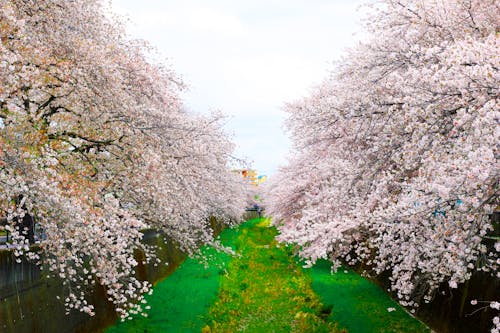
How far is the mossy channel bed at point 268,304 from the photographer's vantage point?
1402 centimetres

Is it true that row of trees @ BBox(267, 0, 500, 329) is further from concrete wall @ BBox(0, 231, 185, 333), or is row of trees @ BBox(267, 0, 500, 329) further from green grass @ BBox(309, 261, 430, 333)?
concrete wall @ BBox(0, 231, 185, 333)

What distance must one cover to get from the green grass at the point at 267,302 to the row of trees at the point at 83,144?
317 centimetres

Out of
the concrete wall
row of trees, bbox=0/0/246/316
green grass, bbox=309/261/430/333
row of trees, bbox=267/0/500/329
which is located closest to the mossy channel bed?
green grass, bbox=309/261/430/333

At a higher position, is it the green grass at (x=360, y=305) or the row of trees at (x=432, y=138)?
the row of trees at (x=432, y=138)

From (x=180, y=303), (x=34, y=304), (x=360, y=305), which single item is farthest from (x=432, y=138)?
(x=180, y=303)

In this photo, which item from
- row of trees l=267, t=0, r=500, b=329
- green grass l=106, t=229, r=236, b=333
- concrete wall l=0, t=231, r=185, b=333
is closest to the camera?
row of trees l=267, t=0, r=500, b=329

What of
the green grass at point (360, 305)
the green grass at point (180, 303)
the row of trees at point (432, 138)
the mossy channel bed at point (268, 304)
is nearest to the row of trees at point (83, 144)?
the green grass at point (180, 303)

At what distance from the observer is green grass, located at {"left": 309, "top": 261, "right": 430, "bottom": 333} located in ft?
45.8

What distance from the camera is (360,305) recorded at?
16.4 metres

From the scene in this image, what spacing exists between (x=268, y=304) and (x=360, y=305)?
299cm

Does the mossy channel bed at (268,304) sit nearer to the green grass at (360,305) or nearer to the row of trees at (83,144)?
the green grass at (360,305)

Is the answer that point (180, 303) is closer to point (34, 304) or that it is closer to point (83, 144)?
point (83, 144)

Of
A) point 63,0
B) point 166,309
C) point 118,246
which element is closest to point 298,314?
point 166,309

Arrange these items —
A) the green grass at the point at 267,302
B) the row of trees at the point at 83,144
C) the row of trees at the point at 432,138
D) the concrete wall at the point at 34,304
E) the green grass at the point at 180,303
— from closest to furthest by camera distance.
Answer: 1. the row of trees at the point at 432,138
2. the row of trees at the point at 83,144
3. the concrete wall at the point at 34,304
4. the green grass at the point at 180,303
5. the green grass at the point at 267,302
